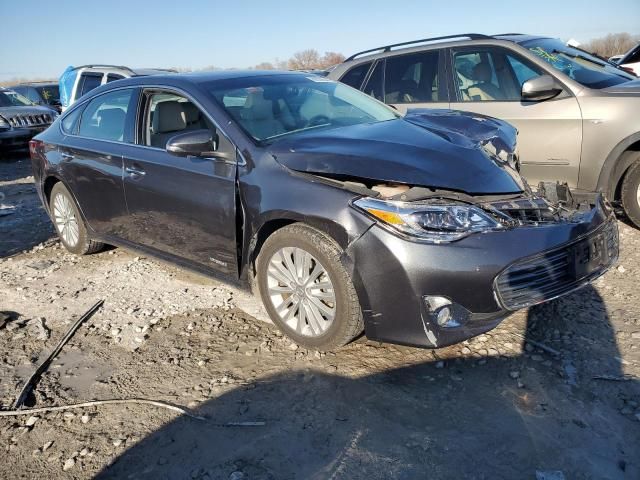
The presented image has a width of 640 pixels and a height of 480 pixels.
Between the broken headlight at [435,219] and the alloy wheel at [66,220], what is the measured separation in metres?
3.54

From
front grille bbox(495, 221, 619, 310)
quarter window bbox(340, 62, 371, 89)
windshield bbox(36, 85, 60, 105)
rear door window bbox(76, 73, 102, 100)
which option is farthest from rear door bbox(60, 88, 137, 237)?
windshield bbox(36, 85, 60, 105)

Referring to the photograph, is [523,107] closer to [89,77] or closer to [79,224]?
[79,224]

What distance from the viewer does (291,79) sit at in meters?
4.17

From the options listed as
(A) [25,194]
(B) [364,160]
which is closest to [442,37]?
(B) [364,160]

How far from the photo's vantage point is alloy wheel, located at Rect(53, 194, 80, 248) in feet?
16.7

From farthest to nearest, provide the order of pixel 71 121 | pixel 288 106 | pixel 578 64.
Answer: pixel 578 64 → pixel 71 121 → pixel 288 106

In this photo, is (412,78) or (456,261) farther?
(412,78)

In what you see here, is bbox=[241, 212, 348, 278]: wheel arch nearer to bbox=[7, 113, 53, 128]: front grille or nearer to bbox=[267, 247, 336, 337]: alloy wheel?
bbox=[267, 247, 336, 337]: alloy wheel

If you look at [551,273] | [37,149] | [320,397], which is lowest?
[320,397]

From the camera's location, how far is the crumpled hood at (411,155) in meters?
2.84

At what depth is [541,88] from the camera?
15.5 feet

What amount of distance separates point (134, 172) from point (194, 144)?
947 mm

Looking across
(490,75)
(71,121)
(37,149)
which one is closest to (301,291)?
(71,121)

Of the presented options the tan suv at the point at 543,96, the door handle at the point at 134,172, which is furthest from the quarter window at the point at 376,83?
the door handle at the point at 134,172
